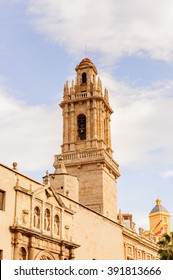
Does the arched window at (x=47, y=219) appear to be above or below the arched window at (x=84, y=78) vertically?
below

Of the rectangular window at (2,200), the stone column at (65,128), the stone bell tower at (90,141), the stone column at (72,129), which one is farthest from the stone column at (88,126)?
the rectangular window at (2,200)

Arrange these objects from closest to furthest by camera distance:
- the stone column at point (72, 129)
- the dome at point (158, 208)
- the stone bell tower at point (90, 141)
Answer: the stone bell tower at point (90, 141), the stone column at point (72, 129), the dome at point (158, 208)

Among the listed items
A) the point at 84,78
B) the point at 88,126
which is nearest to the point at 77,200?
the point at 88,126

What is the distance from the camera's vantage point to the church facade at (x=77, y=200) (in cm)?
2445

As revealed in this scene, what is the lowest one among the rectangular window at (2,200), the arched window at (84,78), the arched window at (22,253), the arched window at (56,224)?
the arched window at (22,253)

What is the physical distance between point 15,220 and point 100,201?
57.9 ft

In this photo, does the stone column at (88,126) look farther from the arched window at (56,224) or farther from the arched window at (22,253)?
the arched window at (22,253)

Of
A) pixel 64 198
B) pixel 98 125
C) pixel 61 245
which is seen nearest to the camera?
pixel 61 245

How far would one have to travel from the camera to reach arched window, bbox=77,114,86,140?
45188 mm

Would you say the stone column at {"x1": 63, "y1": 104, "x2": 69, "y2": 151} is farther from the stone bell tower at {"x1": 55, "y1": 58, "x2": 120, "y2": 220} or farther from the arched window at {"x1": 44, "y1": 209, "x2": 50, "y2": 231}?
the arched window at {"x1": 44, "y1": 209, "x2": 50, "y2": 231}

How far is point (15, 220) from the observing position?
79.2ft

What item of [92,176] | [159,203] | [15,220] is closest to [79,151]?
[92,176]

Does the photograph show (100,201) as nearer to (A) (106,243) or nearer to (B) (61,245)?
(A) (106,243)

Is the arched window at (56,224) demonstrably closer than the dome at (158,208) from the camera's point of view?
Yes
